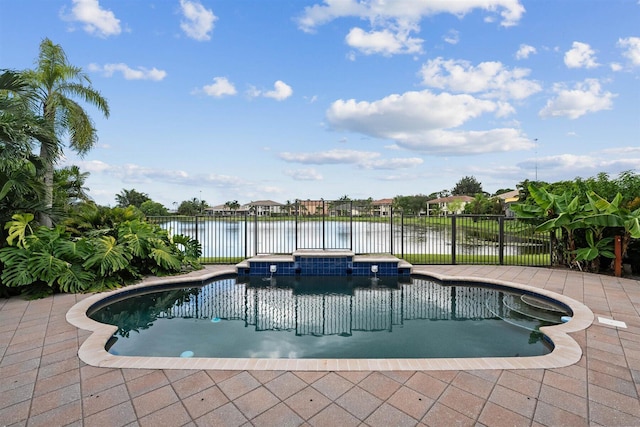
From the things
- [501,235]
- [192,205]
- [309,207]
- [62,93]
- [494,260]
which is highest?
[62,93]

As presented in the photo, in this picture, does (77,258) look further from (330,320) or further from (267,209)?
(267,209)

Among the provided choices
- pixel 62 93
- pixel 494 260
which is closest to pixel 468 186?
pixel 494 260

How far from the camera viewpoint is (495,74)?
30.8 feet

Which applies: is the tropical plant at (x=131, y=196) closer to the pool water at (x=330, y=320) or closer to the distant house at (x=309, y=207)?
the distant house at (x=309, y=207)

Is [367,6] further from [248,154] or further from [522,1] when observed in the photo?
[248,154]

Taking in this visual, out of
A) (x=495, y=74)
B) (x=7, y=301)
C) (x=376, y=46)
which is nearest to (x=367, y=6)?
(x=376, y=46)

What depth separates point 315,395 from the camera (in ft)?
7.56

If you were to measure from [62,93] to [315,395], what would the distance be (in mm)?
9643

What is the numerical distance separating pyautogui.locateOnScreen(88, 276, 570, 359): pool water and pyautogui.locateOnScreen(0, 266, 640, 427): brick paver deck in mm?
855

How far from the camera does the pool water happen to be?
366 centimetres

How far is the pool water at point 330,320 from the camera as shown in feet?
12.0

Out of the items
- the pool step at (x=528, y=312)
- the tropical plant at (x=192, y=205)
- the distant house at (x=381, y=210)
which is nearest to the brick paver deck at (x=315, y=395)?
the pool step at (x=528, y=312)

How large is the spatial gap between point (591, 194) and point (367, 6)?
24.4 ft

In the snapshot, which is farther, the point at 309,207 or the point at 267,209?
the point at 267,209
